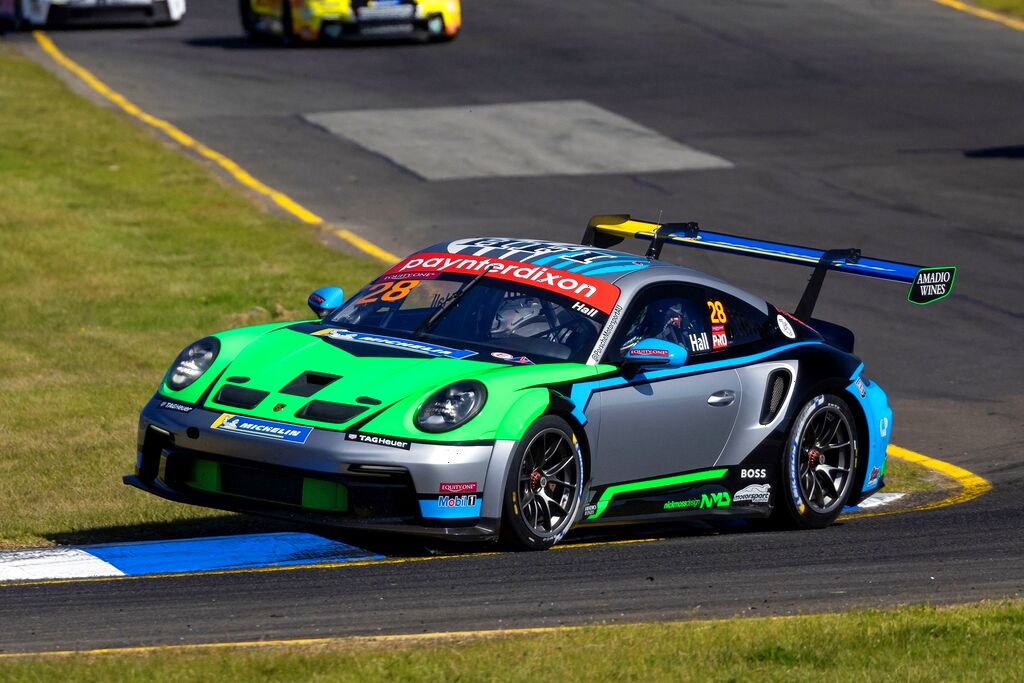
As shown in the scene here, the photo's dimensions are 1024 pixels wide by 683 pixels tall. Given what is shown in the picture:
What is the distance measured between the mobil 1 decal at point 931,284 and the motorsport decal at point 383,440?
9.72ft

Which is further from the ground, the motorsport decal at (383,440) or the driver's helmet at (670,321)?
the driver's helmet at (670,321)

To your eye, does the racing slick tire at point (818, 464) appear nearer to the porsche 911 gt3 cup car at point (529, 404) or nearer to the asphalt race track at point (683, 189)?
the porsche 911 gt3 cup car at point (529, 404)

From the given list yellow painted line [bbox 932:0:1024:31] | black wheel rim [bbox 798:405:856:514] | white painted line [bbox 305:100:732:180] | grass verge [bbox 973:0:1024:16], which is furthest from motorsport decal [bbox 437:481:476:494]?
grass verge [bbox 973:0:1024:16]

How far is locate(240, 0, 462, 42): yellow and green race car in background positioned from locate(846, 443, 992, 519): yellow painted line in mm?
17904

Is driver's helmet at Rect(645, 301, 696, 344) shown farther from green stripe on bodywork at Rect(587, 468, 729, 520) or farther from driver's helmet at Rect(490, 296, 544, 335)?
green stripe on bodywork at Rect(587, 468, 729, 520)

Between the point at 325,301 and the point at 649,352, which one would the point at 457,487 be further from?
the point at 325,301

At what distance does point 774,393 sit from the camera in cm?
902

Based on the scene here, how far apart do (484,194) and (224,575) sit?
12.0m

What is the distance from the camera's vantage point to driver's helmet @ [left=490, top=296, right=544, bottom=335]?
8.62 metres

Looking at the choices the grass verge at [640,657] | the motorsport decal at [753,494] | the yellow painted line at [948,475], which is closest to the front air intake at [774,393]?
the motorsport decal at [753,494]

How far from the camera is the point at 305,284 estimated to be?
15.9 metres

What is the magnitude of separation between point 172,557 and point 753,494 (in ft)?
9.46

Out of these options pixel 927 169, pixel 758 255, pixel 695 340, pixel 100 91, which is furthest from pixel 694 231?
pixel 100 91

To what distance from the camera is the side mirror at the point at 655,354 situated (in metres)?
8.23
